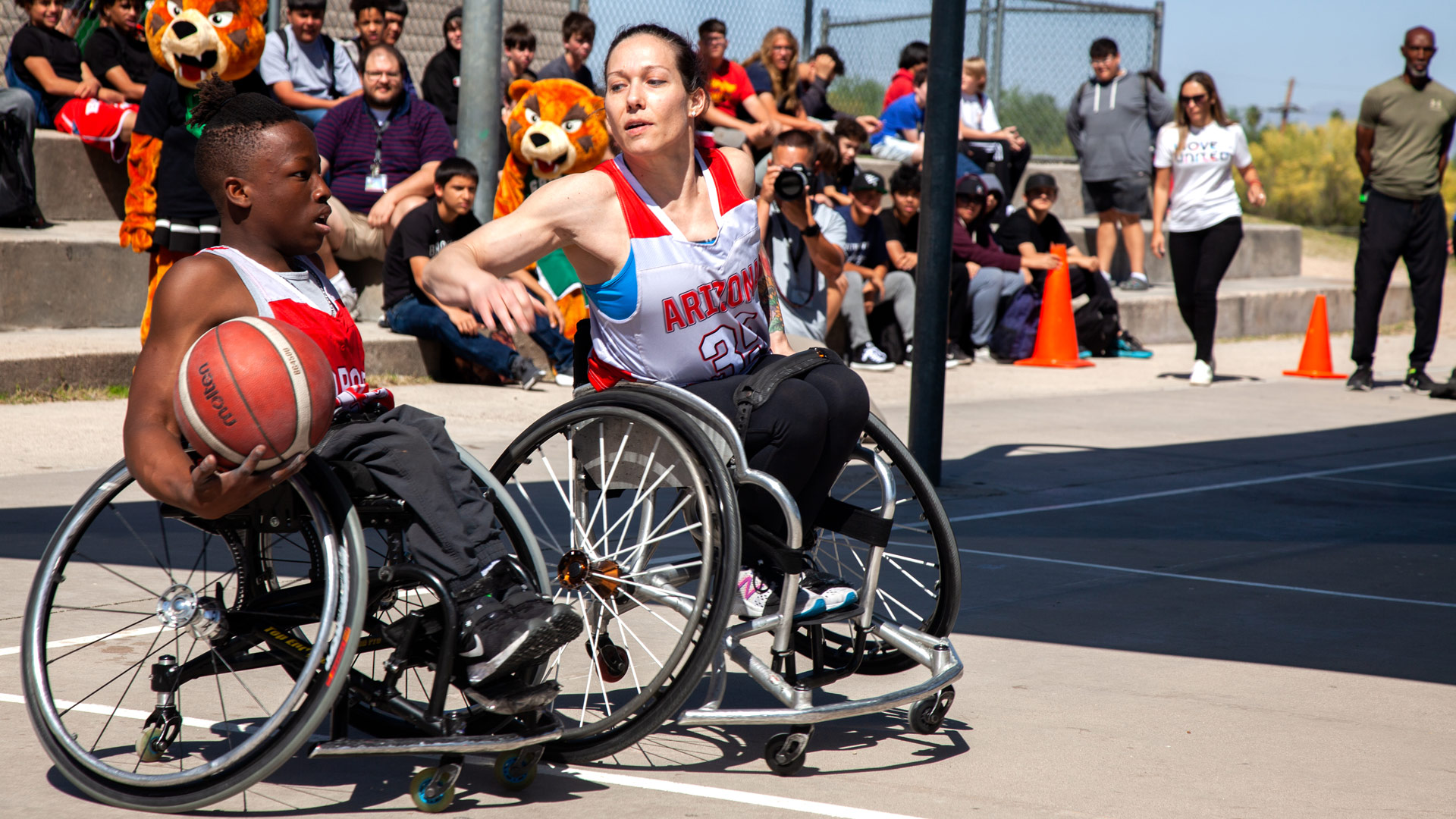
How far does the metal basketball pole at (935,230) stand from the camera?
6402mm

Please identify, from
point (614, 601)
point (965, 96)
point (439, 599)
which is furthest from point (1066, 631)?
point (965, 96)

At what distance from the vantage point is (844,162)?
11586 millimetres

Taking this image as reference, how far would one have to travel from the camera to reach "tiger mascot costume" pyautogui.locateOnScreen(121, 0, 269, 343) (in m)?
7.13

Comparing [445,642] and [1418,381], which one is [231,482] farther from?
[1418,381]

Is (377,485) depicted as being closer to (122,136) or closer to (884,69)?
(122,136)

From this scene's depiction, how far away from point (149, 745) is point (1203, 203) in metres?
9.41

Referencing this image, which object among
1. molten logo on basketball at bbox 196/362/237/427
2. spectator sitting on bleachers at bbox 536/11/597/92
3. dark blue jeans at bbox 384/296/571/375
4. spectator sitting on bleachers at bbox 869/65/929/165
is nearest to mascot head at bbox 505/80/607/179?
dark blue jeans at bbox 384/296/571/375

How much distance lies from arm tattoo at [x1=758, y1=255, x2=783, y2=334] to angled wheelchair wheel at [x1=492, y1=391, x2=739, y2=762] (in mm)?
625

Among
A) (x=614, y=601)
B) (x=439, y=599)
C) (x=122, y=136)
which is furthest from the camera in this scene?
(x=122, y=136)

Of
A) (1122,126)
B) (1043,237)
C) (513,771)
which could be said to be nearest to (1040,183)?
(1043,237)

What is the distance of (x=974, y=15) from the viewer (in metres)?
16.2

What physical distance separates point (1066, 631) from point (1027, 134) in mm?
13463

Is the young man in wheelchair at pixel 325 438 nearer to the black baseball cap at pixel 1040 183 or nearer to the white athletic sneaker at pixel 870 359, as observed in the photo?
the white athletic sneaker at pixel 870 359

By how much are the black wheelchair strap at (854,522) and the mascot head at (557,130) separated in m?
6.42
